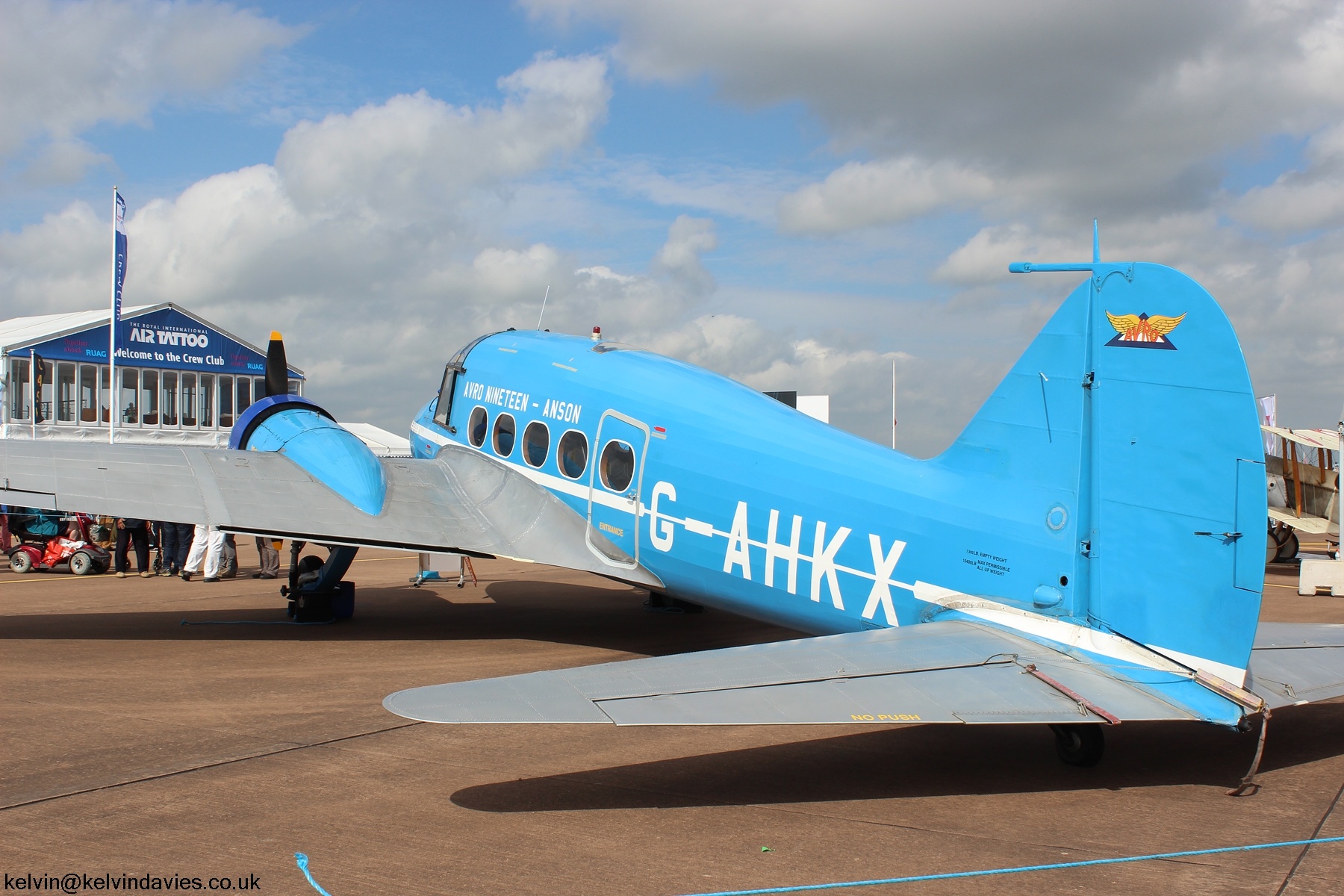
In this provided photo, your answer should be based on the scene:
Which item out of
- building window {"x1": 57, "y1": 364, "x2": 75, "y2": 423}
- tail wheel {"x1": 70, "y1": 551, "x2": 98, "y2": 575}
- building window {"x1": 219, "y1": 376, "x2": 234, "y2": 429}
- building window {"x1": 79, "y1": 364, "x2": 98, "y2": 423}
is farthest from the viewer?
building window {"x1": 219, "y1": 376, "x2": 234, "y2": 429}

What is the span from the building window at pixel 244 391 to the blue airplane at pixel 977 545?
34.3 metres

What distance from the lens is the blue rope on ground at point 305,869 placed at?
4762 millimetres

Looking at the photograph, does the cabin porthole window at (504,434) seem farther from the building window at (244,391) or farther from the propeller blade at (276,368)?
the building window at (244,391)

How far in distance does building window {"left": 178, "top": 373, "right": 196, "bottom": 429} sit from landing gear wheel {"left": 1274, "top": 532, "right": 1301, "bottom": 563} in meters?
39.8

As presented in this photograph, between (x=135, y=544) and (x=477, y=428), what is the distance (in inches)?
428

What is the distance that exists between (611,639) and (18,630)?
7.99 m

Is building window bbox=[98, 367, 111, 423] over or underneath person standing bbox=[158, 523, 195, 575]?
over

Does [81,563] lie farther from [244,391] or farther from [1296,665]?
[244,391]

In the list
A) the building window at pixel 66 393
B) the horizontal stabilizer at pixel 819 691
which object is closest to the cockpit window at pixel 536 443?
the horizontal stabilizer at pixel 819 691

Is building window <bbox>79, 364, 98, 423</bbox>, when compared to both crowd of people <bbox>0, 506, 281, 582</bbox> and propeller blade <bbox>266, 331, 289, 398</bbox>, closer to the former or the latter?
crowd of people <bbox>0, 506, 281, 582</bbox>

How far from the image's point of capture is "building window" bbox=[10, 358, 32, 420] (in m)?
34.2

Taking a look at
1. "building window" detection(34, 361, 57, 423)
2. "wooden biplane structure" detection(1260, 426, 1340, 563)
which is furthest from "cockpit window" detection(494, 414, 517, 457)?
"building window" detection(34, 361, 57, 423)

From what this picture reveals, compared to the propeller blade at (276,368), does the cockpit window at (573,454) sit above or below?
below

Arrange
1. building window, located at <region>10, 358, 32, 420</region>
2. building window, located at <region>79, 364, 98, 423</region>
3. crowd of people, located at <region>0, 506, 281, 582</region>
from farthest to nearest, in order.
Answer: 1. building window, located at <region>79, 364, 98, 423</region>
2. building window, located at <region>10, 358, 32, 420</region>
3. crowd of people, located at <region>0, 506, 281, 582</region>
